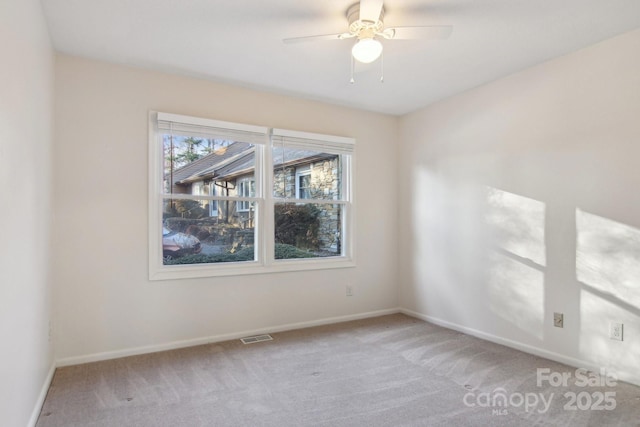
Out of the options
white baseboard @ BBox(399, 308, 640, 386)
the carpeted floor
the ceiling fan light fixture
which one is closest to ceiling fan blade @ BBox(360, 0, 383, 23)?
the ceiling fan light fixture

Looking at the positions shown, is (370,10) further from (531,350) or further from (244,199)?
(531,350)

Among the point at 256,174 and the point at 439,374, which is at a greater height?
the point at 256,174

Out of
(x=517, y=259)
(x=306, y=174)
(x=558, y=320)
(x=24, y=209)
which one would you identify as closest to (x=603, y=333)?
(x=558, y=320)

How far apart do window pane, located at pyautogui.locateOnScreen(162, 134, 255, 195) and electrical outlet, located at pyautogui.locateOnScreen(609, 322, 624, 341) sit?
129 inches

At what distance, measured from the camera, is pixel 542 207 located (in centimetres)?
300

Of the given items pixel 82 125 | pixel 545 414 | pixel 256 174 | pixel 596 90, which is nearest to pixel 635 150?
pixel 596 90

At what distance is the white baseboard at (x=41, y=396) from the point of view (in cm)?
201

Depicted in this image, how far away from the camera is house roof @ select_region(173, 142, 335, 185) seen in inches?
132

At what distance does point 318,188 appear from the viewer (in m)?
4.09

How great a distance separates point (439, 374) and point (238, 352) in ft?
5.46

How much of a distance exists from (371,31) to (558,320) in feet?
8.74

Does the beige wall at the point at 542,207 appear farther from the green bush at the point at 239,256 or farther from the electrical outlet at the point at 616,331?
the green bush at the point at 239,256

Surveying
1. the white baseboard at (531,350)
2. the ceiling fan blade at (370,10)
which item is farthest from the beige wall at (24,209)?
the white baseboard at (531,350)

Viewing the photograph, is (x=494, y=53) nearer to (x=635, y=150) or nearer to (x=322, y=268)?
(x=635, y=150)
